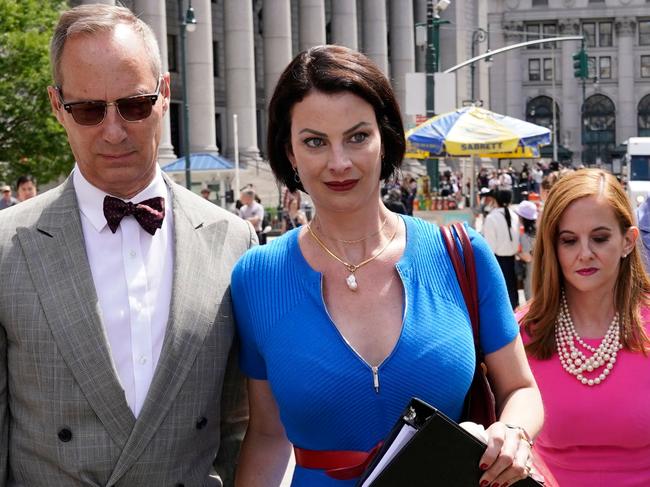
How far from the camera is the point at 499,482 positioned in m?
2.83

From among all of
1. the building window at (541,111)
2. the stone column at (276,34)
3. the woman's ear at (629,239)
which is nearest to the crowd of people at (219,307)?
the woman's ear at (629,239)

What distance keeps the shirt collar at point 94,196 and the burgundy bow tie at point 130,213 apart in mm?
47

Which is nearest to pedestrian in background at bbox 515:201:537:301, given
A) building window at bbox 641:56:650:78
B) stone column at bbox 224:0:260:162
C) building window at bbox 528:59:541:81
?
stone column at bbox 224:0:260:162

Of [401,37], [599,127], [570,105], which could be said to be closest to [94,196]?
[401,37]

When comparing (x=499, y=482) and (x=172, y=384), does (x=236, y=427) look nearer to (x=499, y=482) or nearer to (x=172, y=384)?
(x=172, y=384)

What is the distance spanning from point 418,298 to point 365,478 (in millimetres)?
622

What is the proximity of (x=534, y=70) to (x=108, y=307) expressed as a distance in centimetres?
10471

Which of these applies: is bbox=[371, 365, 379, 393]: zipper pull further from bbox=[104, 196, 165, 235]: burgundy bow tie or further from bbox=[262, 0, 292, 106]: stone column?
bbox=[262, 0, 292, 106]: stone column

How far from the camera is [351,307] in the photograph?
332cm

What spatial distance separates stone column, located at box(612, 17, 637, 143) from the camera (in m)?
103

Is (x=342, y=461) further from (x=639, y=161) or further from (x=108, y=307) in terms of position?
(x=639, y=161)

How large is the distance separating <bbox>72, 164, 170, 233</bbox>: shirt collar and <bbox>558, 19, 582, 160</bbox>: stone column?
333 ft

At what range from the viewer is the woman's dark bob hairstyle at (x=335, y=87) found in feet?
10.8

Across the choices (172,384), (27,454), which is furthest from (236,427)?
(27,454)
